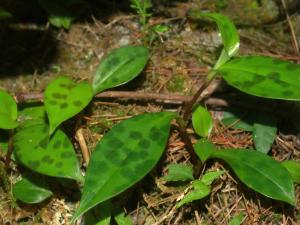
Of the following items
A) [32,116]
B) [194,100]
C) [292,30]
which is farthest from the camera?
[292,30]

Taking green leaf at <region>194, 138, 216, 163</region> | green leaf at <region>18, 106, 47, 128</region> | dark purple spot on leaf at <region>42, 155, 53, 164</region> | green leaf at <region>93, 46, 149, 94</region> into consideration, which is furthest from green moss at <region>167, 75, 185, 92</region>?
dark purple spot on leaf at <region>42, 155, 53, 164</region>

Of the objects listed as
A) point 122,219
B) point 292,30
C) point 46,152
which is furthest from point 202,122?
point 292,30

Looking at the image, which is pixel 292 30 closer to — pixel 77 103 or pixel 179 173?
pixel 179 173

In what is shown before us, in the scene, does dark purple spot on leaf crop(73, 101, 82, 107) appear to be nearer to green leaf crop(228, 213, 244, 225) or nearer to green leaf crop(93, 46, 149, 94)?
green leaf crop(93, 46, 149, 94)

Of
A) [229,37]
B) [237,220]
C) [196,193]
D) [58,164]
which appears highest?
[229,37]

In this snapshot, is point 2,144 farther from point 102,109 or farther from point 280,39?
point 280,39

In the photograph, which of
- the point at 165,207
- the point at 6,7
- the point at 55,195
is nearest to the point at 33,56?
the point at 6,7
